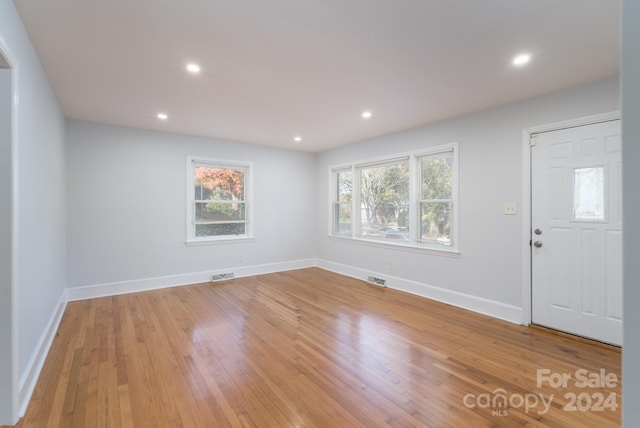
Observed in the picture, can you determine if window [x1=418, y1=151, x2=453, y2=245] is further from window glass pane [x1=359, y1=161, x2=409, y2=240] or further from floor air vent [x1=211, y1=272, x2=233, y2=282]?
floor air vent [x1=211, y1=272, x2=233, y2=282]

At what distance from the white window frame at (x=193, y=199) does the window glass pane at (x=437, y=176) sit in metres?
3.18

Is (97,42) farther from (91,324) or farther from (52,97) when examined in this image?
(91,324)

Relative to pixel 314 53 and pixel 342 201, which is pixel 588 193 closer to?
pixel 314 53

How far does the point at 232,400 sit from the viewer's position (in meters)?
2.04

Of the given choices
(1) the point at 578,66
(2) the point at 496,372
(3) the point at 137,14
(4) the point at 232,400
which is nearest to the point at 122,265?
(4) the point at 232,400

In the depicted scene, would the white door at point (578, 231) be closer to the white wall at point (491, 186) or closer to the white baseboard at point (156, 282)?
the white wall at point (491, 186)

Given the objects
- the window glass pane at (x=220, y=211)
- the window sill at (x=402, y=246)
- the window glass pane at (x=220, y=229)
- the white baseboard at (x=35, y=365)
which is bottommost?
the white baseboard at (x=35, y=365)

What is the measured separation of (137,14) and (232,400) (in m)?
2.67

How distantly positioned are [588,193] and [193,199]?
534 cm

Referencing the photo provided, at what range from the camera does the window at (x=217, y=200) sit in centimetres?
515

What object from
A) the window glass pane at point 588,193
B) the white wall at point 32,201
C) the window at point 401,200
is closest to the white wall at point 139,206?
the white wall at point 32,201

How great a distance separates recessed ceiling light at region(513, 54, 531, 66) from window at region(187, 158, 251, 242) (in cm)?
442

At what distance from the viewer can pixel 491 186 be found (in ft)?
12.2

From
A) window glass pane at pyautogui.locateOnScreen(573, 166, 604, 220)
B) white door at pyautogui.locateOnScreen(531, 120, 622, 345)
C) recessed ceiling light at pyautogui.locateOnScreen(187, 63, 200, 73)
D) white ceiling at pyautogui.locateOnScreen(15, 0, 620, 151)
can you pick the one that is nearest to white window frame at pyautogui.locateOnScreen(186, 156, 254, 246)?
white ceiling at pyautogui.locateOnScreen(15, 0, 620, 151)
